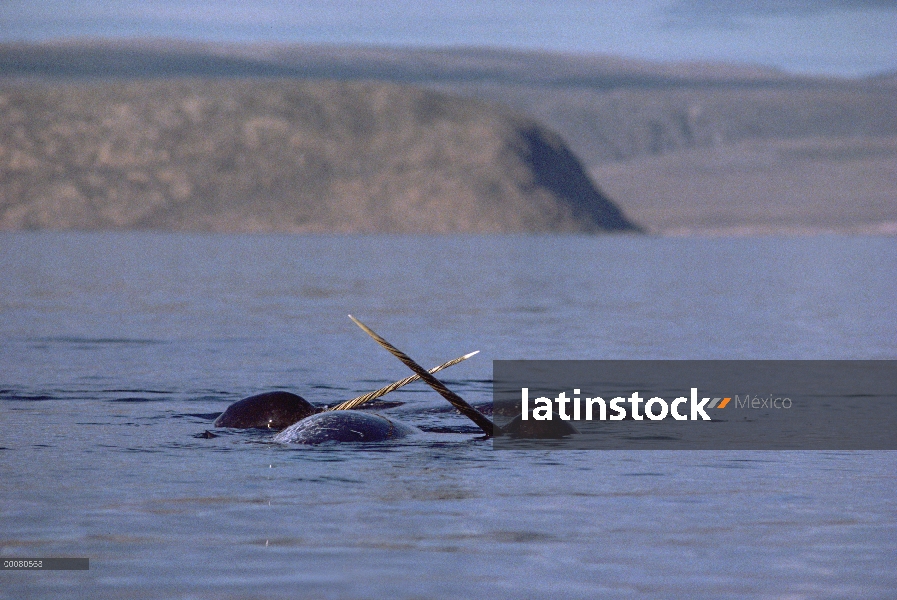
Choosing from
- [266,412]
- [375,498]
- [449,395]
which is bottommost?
[375,498]

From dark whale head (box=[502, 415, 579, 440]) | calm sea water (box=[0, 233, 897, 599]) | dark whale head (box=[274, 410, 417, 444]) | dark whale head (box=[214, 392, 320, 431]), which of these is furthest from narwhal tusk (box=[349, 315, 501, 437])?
dark whale head (box=[214, 392, 320, 431])

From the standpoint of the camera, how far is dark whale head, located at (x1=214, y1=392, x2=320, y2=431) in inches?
798

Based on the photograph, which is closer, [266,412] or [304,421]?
[304,421]

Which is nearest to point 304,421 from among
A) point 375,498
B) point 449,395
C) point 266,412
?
point 266,412

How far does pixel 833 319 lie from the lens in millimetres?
46906

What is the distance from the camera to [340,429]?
18.7 metres

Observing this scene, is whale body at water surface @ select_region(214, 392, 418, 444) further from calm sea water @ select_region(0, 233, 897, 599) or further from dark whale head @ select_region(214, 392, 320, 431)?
calm sea water @ select_region(0, 233, 897, 599)

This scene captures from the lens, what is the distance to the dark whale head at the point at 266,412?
66.5ft

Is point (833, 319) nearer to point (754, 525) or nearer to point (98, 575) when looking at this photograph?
point (754, 525)

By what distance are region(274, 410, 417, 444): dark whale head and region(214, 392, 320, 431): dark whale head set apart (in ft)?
3.75

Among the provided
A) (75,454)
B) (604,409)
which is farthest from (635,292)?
(75,454)

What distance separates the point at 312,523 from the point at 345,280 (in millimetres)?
61351

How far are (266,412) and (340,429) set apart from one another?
208 cm

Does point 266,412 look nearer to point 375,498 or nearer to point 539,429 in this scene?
point 539,429
